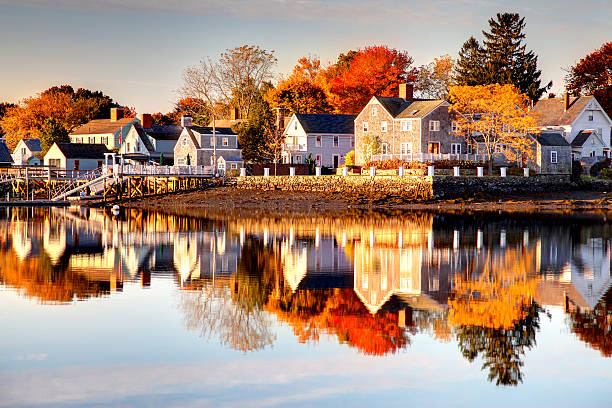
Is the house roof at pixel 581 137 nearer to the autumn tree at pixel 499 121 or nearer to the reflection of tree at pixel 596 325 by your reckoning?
the autumn tree at pixel 499 121

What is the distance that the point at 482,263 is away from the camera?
2611 centimetres

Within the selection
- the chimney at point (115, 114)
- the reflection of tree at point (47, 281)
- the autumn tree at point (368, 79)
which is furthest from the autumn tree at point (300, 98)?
A: the reflection of tree at point (47, 281)

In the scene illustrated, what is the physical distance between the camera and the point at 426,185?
59.2m

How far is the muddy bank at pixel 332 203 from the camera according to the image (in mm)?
54844

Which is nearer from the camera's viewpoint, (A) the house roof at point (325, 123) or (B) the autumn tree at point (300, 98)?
(A) the house roof at point (325, 123)

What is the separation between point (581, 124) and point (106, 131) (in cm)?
5866

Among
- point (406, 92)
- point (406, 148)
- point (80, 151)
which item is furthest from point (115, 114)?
point (406, 148)

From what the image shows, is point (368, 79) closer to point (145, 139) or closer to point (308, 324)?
point (145, 139)

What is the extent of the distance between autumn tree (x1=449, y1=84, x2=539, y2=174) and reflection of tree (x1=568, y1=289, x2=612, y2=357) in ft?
152

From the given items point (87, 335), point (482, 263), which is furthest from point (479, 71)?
point (87, 335)

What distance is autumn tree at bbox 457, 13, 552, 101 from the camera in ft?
299

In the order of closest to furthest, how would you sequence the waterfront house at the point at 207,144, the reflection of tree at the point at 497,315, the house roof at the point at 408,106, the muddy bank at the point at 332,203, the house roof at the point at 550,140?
1. the reflection of tree at the point at 497,315
2. the muddy bank at the point at 332,203
3. the house roof at the point at 550,140
4. the house roof at the point at 408,106
5. the waterfront house at the point at 207,144

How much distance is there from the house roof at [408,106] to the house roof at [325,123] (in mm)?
8888

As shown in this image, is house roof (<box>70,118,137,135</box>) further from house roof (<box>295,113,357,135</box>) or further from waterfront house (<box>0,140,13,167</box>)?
house roof (<box>295,113,357,135</box>)
